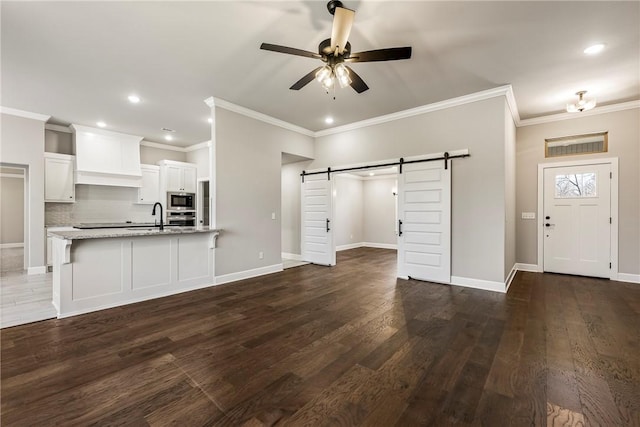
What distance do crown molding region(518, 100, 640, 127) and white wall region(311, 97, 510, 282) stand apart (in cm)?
209

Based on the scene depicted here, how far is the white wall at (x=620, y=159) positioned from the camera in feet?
15.8

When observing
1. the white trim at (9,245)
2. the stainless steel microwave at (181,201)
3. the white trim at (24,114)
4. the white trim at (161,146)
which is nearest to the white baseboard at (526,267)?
the stainless steel microwave at (181,201)

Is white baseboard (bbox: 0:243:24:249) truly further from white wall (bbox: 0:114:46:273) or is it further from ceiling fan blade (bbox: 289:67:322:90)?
ceiling fan blade (bbox: 289:67:322:90)

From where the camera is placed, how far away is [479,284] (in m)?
4.44

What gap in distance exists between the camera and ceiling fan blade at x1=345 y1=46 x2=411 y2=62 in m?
2.49

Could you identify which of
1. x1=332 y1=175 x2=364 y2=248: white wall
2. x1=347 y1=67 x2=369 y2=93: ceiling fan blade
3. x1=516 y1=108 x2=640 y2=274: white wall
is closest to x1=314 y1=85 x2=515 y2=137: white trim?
x1=516 y1=108 x2=640 y2=274: white wall

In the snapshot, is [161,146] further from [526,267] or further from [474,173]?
[526,267]

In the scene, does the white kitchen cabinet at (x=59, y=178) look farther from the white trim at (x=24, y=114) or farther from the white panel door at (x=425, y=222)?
the white panel door at (x=425, y=222)

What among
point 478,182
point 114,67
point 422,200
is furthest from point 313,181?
point 114,67

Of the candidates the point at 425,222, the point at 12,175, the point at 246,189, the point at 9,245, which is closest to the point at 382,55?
the point at 425,222

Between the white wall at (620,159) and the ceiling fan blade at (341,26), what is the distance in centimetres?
534

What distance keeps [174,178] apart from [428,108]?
6.60 metres

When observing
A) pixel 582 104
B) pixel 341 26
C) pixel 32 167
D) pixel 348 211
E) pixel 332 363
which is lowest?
pixel 332 363

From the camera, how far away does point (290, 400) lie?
182 centimetres
